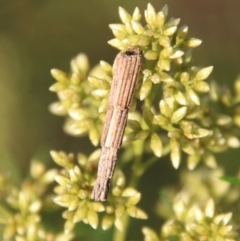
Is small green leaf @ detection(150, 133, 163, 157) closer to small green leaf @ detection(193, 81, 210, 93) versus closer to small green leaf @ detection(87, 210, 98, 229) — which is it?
small green leaf @ detection(193, 81, 210, 93)

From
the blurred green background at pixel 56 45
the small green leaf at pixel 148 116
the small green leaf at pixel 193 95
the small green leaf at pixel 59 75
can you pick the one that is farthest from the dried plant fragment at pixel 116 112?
the blurred green background at pixel 56 45

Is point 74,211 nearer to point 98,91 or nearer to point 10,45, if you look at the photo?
point 98,91

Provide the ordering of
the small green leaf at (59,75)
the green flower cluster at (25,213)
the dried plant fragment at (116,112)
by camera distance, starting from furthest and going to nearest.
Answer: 1. the small green leaf at (59,75)
2. the green flower cluster at (25,213)
3. the dried plant fragment at (116,112)

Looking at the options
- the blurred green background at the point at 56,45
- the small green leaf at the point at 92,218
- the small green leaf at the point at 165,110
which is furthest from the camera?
the blurred green background at the point at 56,45

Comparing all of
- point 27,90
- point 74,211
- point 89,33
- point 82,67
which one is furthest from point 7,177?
point 89,33

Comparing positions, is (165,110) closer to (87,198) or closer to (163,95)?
(163,95)

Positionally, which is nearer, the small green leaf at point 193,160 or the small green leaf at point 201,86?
the small green leaf at point 201,86

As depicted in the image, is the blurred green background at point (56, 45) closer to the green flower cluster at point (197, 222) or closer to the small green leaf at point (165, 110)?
the green flower cluster at point (197, 222)
